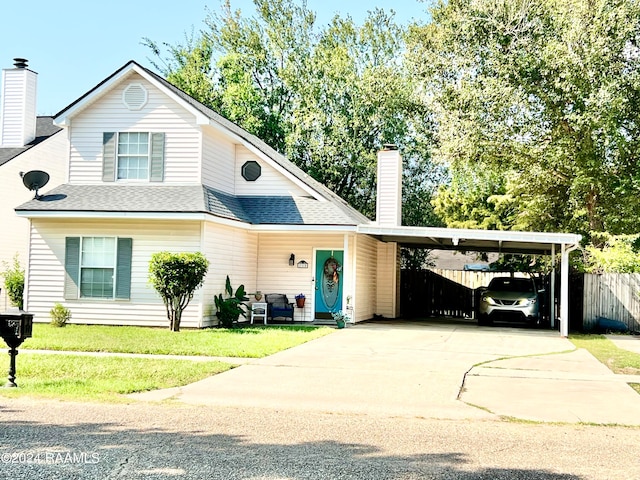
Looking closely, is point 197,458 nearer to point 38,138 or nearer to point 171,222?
point 171,222

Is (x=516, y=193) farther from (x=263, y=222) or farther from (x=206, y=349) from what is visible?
(x=206, y=349)

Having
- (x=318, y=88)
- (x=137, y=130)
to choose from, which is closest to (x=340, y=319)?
(x=137, y=130)

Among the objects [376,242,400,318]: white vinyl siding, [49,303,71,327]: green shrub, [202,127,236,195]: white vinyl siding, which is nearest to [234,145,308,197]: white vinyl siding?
[202,127,236,195]: white vinyl siding

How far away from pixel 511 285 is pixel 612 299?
3150mm

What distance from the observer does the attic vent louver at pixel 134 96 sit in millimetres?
18797

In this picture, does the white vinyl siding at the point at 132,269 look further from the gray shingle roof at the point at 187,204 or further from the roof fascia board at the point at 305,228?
the roof fascia board at the point at 305,228

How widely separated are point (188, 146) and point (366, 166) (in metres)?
15.1

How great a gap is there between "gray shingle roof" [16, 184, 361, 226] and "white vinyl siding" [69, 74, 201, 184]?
438 millimetres

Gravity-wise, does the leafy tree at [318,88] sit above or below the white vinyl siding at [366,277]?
above

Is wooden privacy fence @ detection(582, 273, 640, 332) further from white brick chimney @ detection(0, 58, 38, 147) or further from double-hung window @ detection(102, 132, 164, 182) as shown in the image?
white brick chimney @ detection(0, 58, 38, 147)

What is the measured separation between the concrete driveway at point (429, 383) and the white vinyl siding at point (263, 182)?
6.41 m

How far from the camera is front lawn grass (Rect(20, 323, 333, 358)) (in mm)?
12820

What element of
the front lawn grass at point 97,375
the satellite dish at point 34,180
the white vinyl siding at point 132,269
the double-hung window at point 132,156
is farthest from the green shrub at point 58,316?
the front lawn grass at point 97,375

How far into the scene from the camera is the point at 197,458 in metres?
5.73
